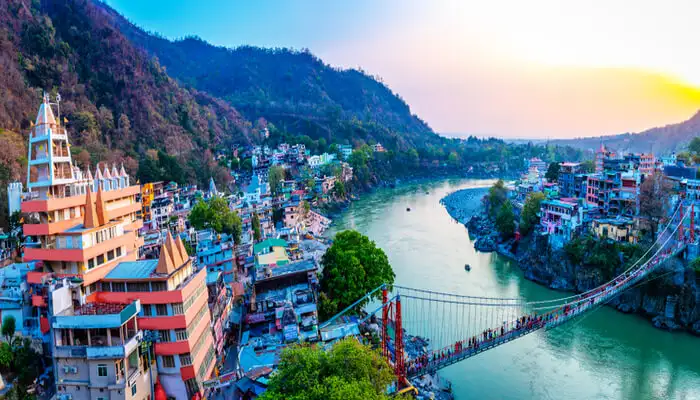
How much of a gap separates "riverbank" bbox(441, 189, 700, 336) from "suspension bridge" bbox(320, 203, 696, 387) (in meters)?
0.41

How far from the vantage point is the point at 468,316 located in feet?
44.3

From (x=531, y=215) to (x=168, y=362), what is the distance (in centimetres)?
1501

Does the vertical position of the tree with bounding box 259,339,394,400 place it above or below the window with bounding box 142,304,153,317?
below

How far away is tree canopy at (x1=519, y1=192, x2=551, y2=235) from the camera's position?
18344mm

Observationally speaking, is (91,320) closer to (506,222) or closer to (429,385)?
(429,385)

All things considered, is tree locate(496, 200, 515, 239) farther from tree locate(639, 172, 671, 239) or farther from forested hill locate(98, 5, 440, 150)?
forested hill locate(98, 5, 440, 150)

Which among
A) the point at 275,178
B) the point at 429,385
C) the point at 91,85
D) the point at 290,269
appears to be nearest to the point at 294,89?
the point at 275,178

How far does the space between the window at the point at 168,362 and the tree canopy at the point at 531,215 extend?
587 inches

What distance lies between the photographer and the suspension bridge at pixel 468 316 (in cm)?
907

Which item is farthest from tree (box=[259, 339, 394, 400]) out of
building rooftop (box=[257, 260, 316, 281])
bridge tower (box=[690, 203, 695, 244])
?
bridge tower (box=[690, 203, 695, 244])

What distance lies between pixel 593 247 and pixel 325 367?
438 inches

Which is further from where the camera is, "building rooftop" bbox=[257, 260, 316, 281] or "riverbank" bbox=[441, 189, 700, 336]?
"riverbank" bbox=[441, 189, 700, 336]

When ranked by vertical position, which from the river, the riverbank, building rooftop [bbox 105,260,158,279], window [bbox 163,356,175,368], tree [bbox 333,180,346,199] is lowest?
the river

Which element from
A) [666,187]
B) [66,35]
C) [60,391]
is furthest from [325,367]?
[66,35]
